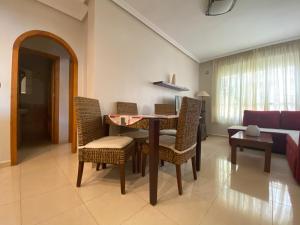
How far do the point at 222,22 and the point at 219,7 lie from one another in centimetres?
59

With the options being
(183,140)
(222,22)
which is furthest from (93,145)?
(222,22)

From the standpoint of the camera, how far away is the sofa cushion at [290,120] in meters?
3.03

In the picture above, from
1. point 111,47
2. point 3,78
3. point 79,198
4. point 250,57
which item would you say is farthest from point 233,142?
point 3,78

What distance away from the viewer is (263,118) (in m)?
3.41

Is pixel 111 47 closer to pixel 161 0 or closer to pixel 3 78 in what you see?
pixel 161 0

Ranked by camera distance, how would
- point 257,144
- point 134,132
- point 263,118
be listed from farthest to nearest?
point 263,118, point 134,132, point 257,144

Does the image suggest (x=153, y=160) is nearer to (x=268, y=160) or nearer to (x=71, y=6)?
(x=268, y=160)

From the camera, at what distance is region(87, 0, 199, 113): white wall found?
206 cm

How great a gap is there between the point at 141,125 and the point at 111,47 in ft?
4.90

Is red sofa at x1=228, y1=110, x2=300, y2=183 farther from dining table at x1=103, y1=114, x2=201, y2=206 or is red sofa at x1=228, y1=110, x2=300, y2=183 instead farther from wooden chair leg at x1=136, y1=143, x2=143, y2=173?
dining table at x1=103, y1=114, x2=201, y2=206

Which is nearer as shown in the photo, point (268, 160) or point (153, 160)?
point (153, 160)

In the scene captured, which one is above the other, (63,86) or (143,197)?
(63,86)

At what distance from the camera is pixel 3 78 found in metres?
1.88

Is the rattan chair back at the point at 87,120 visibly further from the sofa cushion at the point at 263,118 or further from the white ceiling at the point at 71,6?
the sofa cushion at the point at 263,118
